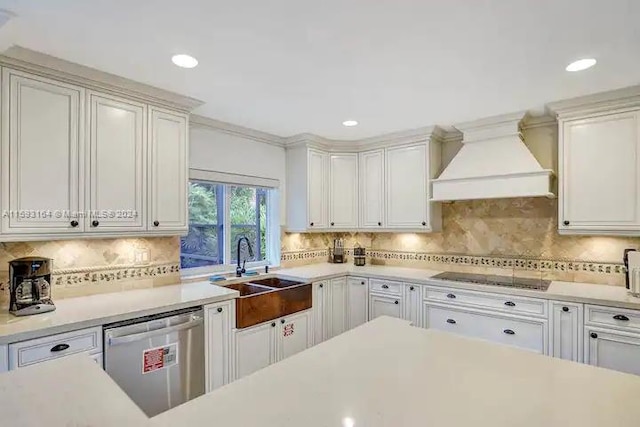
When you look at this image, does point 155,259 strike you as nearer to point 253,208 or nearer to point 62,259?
point 62,259

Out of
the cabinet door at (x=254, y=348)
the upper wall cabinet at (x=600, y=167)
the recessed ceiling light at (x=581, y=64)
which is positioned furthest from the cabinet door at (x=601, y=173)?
the cabinet door at (x=254, y=348)

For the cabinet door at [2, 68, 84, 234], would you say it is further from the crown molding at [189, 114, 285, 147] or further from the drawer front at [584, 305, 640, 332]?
the drawer front at [584, 305, 640, 332]

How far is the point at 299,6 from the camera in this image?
1.54 m

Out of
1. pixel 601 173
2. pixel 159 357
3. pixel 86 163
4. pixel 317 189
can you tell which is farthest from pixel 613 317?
pixel 86 163

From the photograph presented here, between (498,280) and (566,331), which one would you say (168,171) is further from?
(566,331)

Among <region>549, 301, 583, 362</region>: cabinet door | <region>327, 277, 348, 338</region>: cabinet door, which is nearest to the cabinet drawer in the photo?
<region>327, 277, 348, 338</region>: cabinet door

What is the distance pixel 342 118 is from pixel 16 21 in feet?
7.35

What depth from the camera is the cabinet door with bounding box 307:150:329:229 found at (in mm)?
3844

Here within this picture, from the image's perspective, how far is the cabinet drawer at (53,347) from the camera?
1717mm

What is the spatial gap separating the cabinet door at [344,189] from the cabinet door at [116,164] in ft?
6.93

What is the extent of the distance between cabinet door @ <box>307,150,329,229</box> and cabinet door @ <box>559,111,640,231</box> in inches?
87.8

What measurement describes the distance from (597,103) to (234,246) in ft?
11.0

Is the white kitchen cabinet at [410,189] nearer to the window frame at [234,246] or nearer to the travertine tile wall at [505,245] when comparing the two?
the travertine tile wall at [505,245]

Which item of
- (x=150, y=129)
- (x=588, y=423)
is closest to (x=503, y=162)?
(x=588, y=423)
